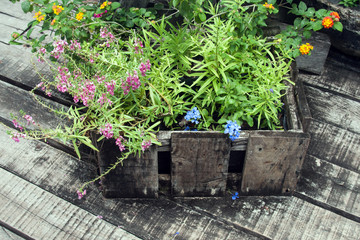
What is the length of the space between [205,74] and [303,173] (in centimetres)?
82

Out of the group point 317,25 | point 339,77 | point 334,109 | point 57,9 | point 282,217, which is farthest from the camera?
point 339,77

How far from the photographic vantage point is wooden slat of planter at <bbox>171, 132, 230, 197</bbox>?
7.26 ft

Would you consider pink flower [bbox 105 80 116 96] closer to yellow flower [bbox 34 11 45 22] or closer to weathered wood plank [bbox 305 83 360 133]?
yellow flower [bbox 34 11 45 22]

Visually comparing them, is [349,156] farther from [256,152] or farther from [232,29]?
[232,29]

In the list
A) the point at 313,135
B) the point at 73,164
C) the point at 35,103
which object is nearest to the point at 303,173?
the point at 313,135

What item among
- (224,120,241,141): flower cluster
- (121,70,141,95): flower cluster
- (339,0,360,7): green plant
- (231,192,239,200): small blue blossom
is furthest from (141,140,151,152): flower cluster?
(339,0,360,7): green plant

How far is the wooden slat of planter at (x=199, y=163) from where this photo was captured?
7.26ft

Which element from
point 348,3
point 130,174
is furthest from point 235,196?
point 348,3

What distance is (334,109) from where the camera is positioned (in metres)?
2.93

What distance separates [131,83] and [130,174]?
0.51m

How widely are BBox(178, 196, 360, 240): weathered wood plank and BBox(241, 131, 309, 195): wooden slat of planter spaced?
2.8 inches

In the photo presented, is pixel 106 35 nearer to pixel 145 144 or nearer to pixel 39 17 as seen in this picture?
pixel 39 17

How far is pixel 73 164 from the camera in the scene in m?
2.62

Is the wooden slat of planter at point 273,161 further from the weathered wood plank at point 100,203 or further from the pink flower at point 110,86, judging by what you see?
the pink flower at point 110,86
